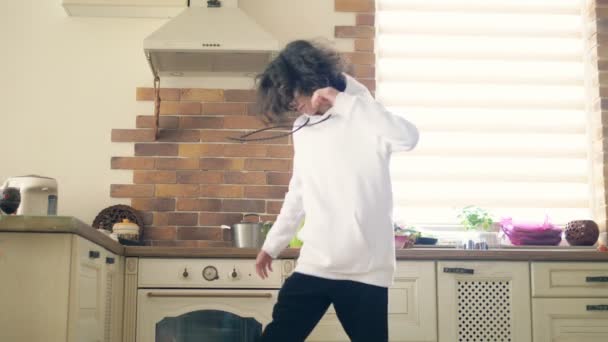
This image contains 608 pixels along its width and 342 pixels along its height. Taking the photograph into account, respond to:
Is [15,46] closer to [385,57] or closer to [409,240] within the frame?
[385,57]

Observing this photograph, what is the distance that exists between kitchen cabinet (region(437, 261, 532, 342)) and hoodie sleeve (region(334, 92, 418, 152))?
4.40ft

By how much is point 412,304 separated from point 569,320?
0.67m

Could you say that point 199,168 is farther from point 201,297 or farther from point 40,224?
point 40,224

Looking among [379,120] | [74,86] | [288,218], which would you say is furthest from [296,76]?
[74,86]

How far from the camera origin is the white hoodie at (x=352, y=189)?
2289mm

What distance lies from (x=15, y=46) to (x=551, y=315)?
2.82 meters

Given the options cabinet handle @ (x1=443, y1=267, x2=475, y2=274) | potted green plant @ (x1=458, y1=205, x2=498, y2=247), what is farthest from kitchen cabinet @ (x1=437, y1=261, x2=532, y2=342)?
potted green plant @ (x1=458, y1=205, x2=498, y2=247)

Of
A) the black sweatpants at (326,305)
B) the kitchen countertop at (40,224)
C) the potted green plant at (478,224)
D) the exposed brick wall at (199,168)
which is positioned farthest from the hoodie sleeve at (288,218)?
the potted green plant at (478,224)

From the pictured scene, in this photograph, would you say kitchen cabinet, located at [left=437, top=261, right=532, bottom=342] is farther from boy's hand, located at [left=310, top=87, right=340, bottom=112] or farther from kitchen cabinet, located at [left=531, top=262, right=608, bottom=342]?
boy's hand, located at [left=310, top=87, right=340, bottom=112]

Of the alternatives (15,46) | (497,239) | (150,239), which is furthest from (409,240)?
(15,46)

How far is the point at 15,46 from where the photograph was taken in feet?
13.4

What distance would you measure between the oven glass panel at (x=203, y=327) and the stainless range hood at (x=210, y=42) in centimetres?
114

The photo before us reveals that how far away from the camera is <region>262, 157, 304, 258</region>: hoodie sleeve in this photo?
102 inches

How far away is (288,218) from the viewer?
261 centimetres
